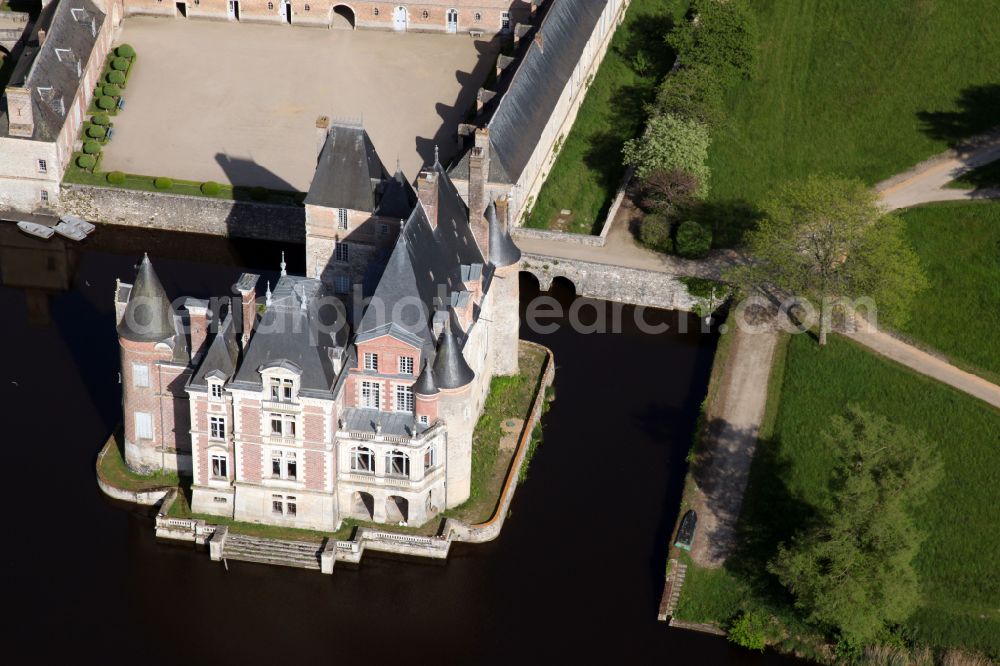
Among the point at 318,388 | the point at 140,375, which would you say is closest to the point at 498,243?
the point at 318,388

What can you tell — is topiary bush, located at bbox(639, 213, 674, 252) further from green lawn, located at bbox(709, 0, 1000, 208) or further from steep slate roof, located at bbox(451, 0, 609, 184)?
steep slate roof, located at bbox(451, 0, 609, 184)

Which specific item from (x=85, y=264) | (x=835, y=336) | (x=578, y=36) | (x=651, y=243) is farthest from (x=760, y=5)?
(x=85, y=264)

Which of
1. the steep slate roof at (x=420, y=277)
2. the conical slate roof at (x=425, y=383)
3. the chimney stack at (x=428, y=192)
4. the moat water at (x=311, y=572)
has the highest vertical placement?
the chimney stack at (x=428, y=192)

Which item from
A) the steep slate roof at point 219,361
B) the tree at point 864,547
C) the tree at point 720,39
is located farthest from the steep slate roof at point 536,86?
the tree at point 864,547

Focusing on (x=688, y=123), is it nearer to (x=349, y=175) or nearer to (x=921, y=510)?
(x=349, y=175)

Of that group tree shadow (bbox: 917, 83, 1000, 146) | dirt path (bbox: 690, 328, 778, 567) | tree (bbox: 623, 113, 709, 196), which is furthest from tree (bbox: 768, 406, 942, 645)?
tree shadow (bbox: 917, 83, 1000, 146)

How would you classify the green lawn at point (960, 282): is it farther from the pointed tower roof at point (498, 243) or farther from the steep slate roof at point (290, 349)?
the steep slate roof at point (290, 349)

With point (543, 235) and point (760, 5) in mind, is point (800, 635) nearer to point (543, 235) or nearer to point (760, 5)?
point (543, 235)
